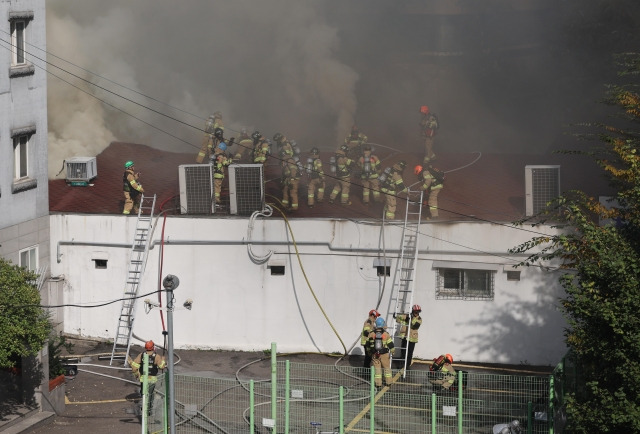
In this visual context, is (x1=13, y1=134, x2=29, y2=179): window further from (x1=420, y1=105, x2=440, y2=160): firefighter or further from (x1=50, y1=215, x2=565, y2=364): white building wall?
(x1=420, y1=105, x2=440, y2=160): firefighter

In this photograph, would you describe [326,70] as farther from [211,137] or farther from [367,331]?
[367,331]

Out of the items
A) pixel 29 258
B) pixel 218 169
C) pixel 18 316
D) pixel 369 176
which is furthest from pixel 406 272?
pixel 18 316

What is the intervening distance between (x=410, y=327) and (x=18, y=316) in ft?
23.7

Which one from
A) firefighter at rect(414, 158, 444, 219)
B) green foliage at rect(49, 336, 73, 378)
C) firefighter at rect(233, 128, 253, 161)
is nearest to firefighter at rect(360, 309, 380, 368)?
firefighter at rect(414, 158, 444, 219)

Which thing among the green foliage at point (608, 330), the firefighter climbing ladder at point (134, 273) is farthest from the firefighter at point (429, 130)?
the green foliage at point (608, 330)

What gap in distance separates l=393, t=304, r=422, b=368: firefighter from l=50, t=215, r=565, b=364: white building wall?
106cm

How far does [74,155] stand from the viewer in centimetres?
3005

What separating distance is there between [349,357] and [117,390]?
15.0 feet

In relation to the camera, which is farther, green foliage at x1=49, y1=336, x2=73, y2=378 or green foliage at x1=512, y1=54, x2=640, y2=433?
green foliage at x1=49, y1=336, x2=73, y2=378

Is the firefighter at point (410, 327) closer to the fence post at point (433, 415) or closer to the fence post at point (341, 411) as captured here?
the fence post at point (341, 411)

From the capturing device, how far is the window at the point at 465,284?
2356 cm

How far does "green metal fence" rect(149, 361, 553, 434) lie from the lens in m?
18.1

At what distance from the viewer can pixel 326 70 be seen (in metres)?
36.0

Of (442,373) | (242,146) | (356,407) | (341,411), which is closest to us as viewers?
(341,411)
